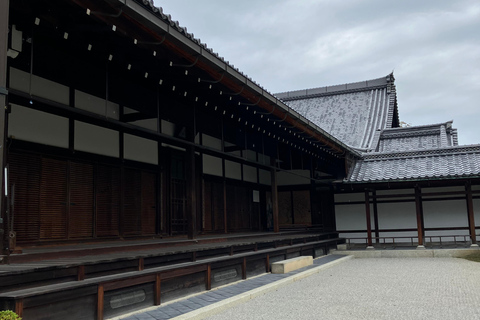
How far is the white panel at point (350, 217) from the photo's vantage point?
1605 centimetres

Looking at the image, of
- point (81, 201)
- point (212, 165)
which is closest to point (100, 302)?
point (81, 201)

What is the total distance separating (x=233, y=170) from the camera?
1384 cm

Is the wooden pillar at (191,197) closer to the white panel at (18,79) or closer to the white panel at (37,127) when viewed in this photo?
the white panel at (37,127)

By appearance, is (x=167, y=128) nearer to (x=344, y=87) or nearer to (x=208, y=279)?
(x=208, y=279)

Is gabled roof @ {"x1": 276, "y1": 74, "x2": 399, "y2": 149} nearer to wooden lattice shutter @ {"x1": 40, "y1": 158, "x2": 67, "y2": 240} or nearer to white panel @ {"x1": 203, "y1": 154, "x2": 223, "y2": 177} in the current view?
white panel @ {"x1": 203, "y1": 154, "x2": 223, "y2": 177}

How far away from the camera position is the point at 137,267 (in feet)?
19.8

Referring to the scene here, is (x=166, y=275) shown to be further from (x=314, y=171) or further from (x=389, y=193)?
(x=389, y=193)

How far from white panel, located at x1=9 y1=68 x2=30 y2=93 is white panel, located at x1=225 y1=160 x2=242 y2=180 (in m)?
7.30

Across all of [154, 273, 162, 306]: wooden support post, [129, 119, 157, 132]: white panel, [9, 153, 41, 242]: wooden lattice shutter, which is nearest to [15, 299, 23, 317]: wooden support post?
[154, 273, 162, 306]: wooden support post

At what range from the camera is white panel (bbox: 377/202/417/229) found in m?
15.3

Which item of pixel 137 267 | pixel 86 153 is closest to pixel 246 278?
pixel 137 267

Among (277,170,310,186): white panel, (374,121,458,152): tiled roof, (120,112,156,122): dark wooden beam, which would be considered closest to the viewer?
(120,112,156,122): dark wooden beam

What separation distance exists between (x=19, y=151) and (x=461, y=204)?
1335 cm

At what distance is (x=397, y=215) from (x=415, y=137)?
18.3ft
